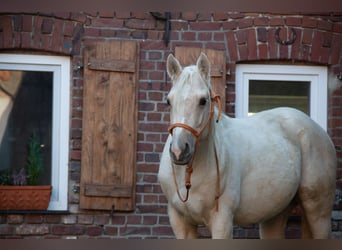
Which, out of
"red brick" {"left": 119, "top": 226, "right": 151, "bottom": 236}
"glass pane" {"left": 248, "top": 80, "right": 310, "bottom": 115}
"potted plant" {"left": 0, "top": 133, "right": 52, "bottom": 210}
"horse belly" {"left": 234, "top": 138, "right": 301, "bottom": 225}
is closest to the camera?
"horse belly" {"left": 234, "top": 138, "right": 301, "bottom": 225}

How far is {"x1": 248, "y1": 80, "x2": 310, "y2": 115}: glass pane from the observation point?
18.0 feet

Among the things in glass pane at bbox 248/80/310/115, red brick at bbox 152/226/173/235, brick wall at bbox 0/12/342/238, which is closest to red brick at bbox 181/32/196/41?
brick wall at bbox 0/12/342/238

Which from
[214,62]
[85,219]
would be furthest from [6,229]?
[214,62]

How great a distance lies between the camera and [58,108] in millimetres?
5266

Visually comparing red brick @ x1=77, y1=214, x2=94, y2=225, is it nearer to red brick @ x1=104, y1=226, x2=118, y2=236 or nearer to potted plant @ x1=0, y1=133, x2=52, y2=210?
red brick @ x1=104, y1=226, x2=118, y2=236

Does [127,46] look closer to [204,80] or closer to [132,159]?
[132,159]

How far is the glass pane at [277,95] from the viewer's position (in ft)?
18.0

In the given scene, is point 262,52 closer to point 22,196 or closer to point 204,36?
point 204,36

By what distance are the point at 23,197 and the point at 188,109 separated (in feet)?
7.27

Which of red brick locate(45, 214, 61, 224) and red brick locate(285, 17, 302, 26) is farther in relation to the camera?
red brick locate(285, 17, 302, 26)

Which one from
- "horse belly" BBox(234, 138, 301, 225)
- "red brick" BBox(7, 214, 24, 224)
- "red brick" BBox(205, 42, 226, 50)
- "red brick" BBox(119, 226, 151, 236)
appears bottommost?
"red brick" BBox(119, 226, 151, 236)

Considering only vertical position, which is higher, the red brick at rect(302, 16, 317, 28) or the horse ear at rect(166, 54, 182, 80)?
the red brick at rect(302, 16, 317, 28)

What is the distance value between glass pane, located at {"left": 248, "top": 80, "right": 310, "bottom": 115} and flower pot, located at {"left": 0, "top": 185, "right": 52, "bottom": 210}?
1798mm

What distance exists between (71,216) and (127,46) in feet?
4.57
